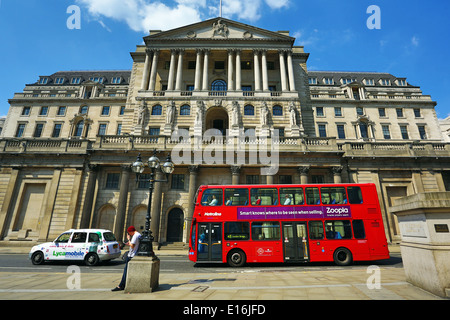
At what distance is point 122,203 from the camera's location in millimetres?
22125

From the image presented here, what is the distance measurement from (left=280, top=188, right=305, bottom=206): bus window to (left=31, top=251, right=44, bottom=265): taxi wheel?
15.2m

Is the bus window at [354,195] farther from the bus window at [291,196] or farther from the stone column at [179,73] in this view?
the stone column at [179,73]

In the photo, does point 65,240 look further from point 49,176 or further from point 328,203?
point 328,203

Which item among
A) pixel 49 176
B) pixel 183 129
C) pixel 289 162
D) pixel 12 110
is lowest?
pixel 49 176

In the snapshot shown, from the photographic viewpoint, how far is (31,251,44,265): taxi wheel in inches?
528

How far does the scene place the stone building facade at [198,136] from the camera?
75.0 ft

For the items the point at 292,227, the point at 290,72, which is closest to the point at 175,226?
the point at 292,227

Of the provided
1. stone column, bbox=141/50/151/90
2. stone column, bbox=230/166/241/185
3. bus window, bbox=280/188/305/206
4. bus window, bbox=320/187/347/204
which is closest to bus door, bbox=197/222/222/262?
bus window, bbox=280/188/305/206

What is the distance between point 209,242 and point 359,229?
9.00m

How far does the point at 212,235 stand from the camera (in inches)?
519

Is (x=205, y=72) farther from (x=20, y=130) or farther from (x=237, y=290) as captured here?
(x=20, y=130)
